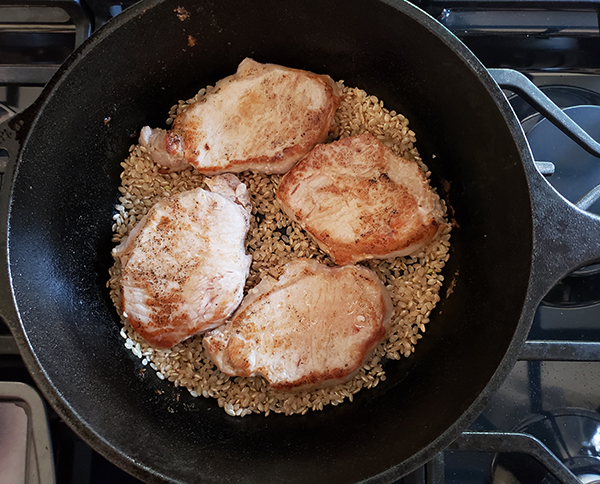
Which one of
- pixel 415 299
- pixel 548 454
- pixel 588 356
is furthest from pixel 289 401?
pixel 588 356

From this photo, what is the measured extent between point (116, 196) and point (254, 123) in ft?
2.05

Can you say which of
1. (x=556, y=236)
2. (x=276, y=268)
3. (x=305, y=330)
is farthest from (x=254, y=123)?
(x=556, y=236)

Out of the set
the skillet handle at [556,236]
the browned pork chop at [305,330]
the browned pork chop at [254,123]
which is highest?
the browned pork chop at [254,123]

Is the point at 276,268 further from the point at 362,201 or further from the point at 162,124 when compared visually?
the point at 162,124

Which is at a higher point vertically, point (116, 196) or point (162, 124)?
point (162, 124)

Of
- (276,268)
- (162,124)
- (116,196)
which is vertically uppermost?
(162,124)

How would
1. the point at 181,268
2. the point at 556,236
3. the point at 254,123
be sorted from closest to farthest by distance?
the point at 556,236, the point at 181,268, the point at 254,123

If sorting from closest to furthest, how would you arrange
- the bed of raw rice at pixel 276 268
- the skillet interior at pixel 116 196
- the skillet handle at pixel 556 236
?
the skillet handle at pixel 556 236 → the skillet interior at pixel 116 196 → the bed of raw rice at pixel 276 268

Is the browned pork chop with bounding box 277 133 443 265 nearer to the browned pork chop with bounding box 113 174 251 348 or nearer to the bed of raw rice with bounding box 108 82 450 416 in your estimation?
the bed of raw rice with bounding box 108 82 450 416

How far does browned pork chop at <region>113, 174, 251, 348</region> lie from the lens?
155 centimetres

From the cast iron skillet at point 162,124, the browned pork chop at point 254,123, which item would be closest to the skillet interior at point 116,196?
the cast iron skillet at point 162,124

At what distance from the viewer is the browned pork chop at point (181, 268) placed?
155 centimetres

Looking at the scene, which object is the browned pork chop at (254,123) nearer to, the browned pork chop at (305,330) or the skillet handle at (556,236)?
the browned pork chop at (305,330)

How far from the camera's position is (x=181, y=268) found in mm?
1546
